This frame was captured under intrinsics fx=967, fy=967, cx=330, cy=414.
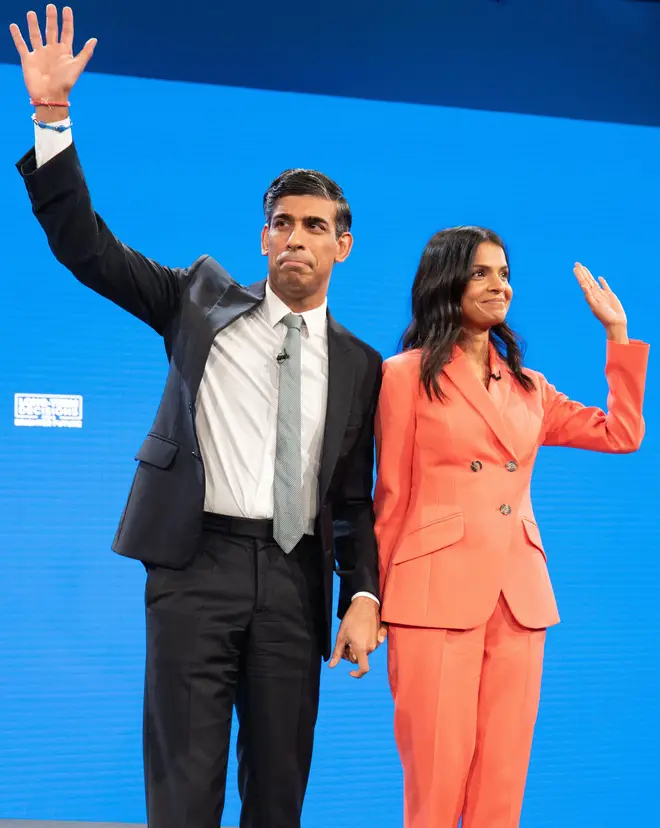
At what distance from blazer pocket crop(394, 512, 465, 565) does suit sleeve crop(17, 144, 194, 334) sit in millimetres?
689

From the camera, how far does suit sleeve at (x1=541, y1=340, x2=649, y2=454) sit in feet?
7.13

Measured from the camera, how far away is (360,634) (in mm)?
1949

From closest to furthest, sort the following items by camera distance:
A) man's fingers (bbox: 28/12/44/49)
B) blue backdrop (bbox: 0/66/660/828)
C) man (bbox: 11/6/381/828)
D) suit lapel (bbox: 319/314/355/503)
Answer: man's fingers (bbox: 28/12/44/49), man (bbox: 11/6/381/828), suit lapel (bbox: 319/314/355/503), blue backdrop (bbox: 0/66/660/828)

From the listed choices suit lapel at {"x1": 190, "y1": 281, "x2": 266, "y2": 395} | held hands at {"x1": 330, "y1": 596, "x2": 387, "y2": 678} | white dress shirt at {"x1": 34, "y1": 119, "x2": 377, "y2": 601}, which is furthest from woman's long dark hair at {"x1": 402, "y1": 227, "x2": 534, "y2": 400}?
held hands at {"x1": 330, "y1": 596, "x2": 387, "y2": 678}

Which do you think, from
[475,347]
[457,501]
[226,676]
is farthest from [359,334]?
[226,676]

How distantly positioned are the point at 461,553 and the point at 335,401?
40 cm

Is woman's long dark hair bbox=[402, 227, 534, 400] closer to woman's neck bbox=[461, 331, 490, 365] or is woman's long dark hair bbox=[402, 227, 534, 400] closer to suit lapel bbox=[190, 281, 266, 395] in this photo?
woman's neck bbox=[461, 331, 490, 365]

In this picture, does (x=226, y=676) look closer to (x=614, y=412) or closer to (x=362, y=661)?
(x=362, y=661)

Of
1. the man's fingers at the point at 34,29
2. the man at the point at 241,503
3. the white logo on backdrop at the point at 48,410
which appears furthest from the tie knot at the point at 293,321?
the white logo on backdrop at the point at 48,410

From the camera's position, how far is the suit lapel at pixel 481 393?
6.50ft

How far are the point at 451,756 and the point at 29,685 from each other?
166 cm

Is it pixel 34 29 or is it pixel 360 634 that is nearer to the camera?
pixel 34 29

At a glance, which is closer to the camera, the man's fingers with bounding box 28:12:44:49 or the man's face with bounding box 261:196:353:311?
the man's fingers with bounding box 28:12:44:49

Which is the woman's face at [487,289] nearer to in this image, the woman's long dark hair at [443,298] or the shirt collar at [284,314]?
the woman's long dark hair at [443,298]
